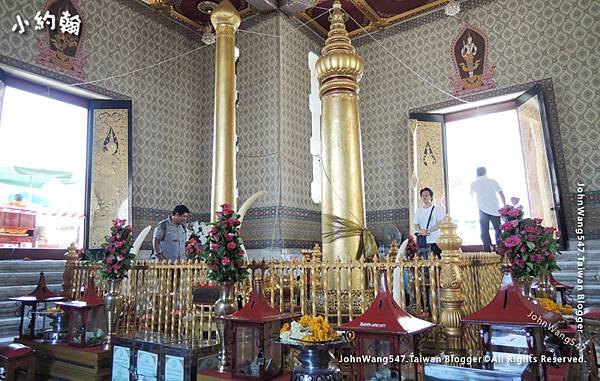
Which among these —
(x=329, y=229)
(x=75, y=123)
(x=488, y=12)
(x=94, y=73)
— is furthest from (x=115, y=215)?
(x=488, y=12)

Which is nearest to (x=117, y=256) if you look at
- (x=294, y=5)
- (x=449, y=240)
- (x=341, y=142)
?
(x=341, y=142)

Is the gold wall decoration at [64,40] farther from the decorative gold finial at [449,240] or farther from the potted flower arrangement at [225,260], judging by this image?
the decorative gold finial at [449,240]

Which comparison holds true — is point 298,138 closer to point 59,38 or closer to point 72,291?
point 59,38

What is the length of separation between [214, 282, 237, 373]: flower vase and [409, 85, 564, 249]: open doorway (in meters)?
4.47

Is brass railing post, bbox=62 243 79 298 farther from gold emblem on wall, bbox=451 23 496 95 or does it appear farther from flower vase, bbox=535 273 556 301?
gold emblem on wall, bbox=451 23 496 95

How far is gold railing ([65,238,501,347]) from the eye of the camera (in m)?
2.75

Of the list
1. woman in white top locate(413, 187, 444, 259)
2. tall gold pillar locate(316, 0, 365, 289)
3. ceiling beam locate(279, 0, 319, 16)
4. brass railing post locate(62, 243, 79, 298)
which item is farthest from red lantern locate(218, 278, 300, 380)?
ceiling beam locate(279, 0, 319, 16)

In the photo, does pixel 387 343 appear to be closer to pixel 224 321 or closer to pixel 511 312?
pixel 511 312

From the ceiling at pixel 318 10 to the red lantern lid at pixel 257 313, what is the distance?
550 cm

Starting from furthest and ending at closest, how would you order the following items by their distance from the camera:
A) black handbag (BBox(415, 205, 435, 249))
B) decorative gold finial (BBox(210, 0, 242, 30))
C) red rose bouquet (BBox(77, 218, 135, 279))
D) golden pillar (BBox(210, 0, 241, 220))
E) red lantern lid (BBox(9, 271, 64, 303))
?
decorative gold finial (BBox(210, 0, 242, 30))
golden pillar (BBox(210, 0, 241, 220))
black handbag (BBox(415, 205, 435, 249))
red lantern lid (BBox(9, 271, 64, 303))
red rose bouquet (BBox(77, 218, 135, 279))

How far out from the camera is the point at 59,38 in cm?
601

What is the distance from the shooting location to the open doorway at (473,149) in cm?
655

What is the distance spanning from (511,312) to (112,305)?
297 cm

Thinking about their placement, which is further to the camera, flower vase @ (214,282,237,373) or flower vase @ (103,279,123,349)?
flower vase @ (103,279,123,349)
